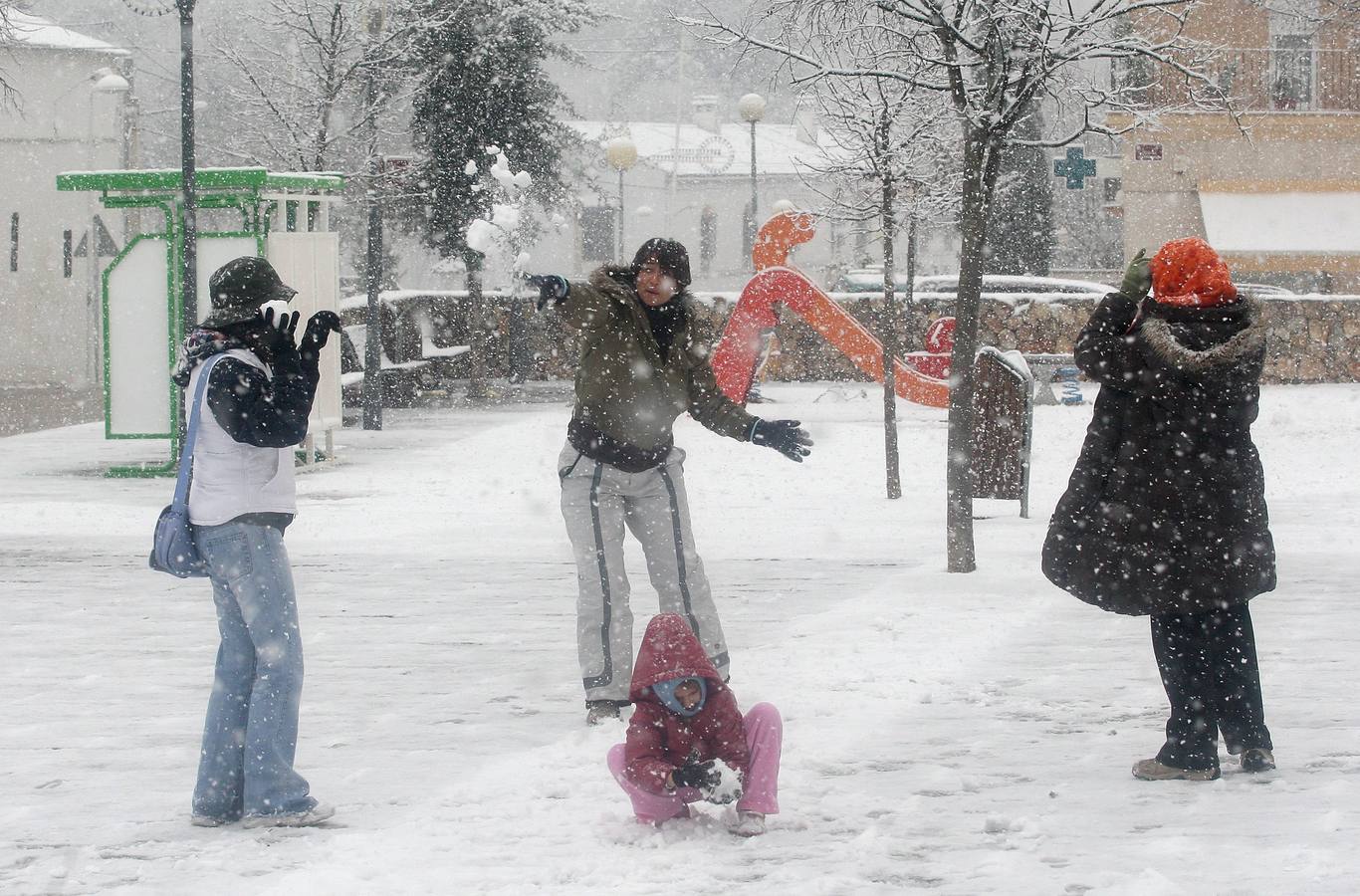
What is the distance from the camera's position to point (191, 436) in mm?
5004

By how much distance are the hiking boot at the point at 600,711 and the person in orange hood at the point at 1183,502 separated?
5.66 feet

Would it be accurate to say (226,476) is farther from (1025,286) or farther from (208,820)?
(1025,286)

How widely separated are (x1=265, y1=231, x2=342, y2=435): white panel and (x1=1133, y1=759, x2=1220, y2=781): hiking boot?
11.0 m

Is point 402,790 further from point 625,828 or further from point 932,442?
point 932,442

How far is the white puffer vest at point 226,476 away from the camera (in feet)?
16.3

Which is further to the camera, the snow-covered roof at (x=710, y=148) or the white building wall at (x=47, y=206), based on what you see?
the snow-covered roof at (x=710, y=148)

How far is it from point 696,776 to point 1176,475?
1.79 metres

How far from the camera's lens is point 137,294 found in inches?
611

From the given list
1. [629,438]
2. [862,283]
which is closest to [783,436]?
[629,438]

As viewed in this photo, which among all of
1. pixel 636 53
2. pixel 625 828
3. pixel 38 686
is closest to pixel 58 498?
pixel 38 686

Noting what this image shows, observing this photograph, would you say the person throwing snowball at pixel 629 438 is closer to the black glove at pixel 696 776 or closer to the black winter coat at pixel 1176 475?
the black winter coat at pixel 1176 475

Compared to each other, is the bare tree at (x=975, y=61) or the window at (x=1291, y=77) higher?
the window at (x=1291, y=77)

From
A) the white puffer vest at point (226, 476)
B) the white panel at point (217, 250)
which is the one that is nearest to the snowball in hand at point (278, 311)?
the white puffer vest at point (226, 476)

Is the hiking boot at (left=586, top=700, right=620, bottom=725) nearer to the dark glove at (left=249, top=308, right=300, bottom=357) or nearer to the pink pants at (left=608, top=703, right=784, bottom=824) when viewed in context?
the pink pants at (left=608, top=703, right=784, bottom=824)
